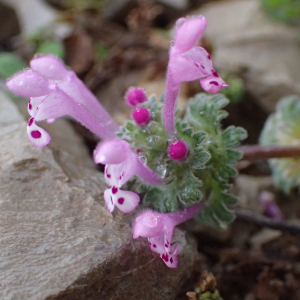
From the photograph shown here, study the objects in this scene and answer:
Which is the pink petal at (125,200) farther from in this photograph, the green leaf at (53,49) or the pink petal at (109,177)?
the green leaf at (53,49)

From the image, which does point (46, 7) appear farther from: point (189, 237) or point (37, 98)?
point (189, 237)

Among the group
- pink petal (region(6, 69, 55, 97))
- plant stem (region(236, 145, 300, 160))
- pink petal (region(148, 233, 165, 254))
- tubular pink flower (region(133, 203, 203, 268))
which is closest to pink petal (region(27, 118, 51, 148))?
pink petal (region(6, 69, 55, 97))

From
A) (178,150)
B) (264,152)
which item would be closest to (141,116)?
(178,150)

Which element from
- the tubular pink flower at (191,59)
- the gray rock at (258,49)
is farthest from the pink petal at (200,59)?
the gray rock at (258,49)

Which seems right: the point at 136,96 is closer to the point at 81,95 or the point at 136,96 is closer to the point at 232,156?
the point at 81,95

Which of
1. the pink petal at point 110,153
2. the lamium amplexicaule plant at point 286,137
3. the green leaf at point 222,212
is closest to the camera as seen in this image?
the pink petal at point 110,153

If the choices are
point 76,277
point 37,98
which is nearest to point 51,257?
point 76,277
